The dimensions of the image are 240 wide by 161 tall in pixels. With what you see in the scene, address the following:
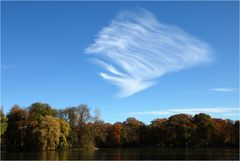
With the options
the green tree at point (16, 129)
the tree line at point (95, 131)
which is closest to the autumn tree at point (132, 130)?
the tree line at point (95, 131)

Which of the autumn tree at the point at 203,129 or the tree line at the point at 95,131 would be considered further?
the autumn tree at the point at 203,129

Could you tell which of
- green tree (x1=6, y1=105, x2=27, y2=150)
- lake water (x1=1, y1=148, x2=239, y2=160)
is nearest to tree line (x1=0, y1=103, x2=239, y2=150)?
green tree (x1=6, y1=105, x2=27, y2=150)

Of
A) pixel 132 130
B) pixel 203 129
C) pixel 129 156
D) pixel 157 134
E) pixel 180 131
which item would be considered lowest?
pixel 129 156

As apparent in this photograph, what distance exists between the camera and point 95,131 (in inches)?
4323

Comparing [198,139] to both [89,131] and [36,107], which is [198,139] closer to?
[89,131]

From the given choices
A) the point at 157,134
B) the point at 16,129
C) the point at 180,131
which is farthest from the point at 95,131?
the point at 180,131

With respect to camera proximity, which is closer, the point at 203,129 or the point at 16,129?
the point at 16,129

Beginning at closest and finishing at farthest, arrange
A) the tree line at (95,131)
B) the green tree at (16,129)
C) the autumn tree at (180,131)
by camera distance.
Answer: the tree line at (95,131)
the green tree at (16,129)
the autumn tree at (180,131)

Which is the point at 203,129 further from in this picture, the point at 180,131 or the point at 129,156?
the point at 129,156

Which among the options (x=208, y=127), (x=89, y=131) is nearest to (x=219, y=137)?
(x=208, y=127)

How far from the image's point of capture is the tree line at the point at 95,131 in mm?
91938

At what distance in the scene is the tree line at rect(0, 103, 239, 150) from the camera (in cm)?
9194

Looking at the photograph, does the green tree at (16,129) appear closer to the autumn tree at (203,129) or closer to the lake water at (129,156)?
the lake water at (129,156)

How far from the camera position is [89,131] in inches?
4252
